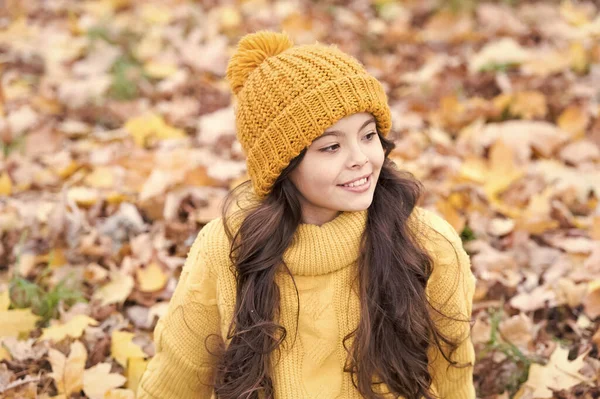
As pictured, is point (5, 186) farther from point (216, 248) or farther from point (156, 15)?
point (156, 15)

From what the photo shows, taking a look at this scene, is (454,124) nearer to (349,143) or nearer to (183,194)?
(183,194)

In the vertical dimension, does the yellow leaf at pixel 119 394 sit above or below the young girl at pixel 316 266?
below

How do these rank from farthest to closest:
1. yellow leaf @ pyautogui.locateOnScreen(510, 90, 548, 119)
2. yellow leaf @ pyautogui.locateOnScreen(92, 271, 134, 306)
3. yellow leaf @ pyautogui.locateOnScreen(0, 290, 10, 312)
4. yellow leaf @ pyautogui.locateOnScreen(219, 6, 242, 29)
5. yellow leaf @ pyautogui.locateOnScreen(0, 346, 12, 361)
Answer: yellow leaf @ pyautogui.locateOnScreen(219, 6, 242, 29) → yellow leaf @ pyautogui.locateOnScreen(510, 90, 548, 119) → yellow leaf @ pyautogui.locateOnScreen(92, 271, 134, 306) → yellow leaf @ pyautogui.locateOnScreen(0, 290, 10, 312) → yellow leaf @ pyautogui.locateOnScreen(0, 346, 12, 361)

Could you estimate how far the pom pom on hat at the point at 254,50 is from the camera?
1995 millimetres

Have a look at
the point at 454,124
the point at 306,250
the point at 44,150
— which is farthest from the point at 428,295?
the point at 44,150

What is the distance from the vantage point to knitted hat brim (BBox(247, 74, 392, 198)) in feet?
6.05

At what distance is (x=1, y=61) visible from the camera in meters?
4.69

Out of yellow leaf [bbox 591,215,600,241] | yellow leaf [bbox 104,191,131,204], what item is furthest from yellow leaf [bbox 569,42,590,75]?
yellow leaf [bbox 104,191,131,204]

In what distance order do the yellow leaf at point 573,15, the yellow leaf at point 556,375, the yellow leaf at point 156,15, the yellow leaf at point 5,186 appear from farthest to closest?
the yellow leaf at point 156,15, the yellow leaf at point 573,15, the yellow leaf at point 5,186, the yellow leaf at point 556,375

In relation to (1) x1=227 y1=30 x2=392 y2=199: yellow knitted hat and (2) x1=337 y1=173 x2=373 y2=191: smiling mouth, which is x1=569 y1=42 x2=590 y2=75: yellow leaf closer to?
(1) x1=227 y1=30 x2=392 y2=199: yellow knitted hat

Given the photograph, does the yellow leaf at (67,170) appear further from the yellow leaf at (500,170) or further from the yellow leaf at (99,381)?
the yellow leaf at (500,170)

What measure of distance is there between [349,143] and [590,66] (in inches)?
112

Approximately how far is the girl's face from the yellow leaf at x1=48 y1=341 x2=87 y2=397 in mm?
1038

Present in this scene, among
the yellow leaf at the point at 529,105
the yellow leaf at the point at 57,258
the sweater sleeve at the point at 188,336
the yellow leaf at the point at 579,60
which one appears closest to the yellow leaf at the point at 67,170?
the yellow leaf at the point at 57,258
